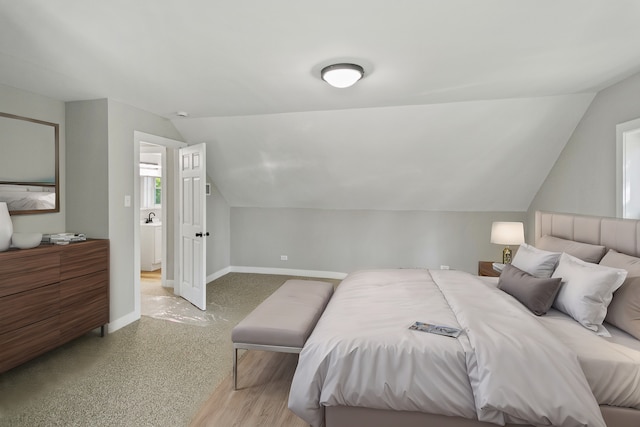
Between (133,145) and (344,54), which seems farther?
(133,145)

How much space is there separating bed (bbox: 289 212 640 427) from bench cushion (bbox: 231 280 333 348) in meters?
0.25

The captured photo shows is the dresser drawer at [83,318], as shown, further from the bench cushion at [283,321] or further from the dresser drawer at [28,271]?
the bench cushion at [283,321]

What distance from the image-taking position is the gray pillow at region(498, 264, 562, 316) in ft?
7.77

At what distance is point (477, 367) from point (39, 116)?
425 cm

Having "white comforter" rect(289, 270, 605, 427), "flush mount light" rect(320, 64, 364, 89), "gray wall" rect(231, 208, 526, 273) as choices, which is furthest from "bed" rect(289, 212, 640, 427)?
"gray wall" rect(231, 208, 526, 273)

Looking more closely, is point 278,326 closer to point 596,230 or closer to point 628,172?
point 596,230

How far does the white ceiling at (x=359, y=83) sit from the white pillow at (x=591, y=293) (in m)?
1.53

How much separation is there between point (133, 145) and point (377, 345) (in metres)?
3.37

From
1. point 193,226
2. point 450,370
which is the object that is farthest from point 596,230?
point 193,226

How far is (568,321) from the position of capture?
2230 millimetres

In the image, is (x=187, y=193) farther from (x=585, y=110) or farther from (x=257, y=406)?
(x=585, y=110)

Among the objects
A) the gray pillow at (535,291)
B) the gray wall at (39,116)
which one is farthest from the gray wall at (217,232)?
the gray pillow at (535,291)

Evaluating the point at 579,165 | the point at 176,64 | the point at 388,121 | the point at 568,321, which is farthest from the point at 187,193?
the point at 579,165

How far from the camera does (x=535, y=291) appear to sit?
7.89ft
